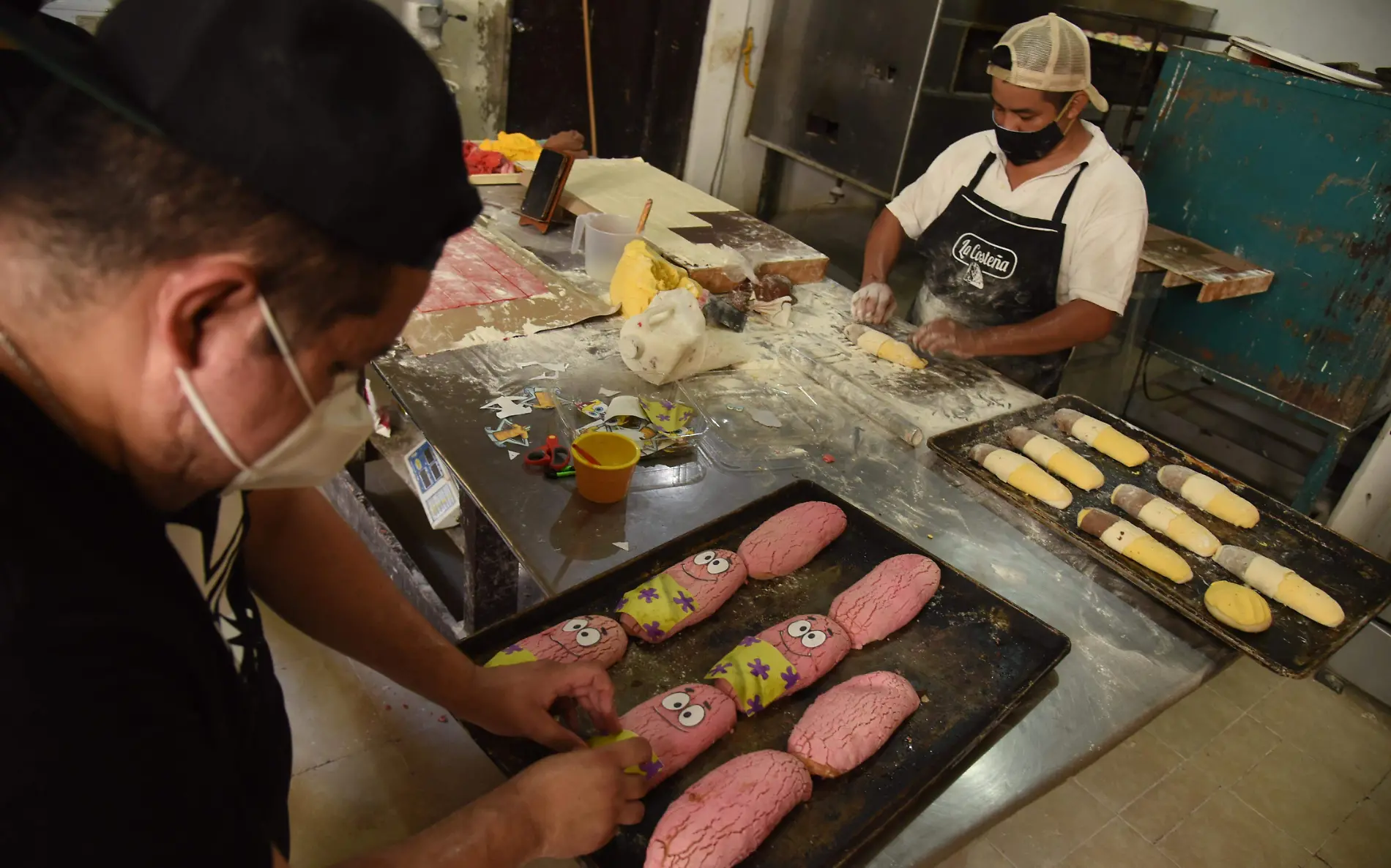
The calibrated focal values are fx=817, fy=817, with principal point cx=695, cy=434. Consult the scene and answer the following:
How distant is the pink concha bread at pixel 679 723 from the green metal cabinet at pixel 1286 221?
126 inches

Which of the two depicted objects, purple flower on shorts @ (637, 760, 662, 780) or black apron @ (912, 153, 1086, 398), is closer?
purple flower on shorts @ (637, 760, 662, 780)

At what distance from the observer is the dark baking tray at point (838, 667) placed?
119 centimetres

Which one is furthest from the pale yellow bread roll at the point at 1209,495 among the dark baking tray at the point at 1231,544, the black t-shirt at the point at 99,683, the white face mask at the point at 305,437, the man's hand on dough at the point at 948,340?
the black t-shirt at the point at 99,683

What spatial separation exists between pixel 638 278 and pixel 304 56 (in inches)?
74.0

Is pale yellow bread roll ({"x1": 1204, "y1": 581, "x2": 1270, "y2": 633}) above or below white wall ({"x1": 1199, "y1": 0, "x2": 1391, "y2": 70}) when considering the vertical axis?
below

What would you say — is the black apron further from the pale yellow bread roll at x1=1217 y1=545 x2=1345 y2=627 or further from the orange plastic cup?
the orange plastic cup

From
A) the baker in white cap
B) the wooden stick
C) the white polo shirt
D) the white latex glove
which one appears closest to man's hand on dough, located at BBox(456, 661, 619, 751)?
the baker in white cap

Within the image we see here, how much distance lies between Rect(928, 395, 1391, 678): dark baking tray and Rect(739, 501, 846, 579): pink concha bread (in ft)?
1.70

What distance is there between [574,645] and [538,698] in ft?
0.50

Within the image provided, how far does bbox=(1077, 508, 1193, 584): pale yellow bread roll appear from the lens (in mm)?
1754

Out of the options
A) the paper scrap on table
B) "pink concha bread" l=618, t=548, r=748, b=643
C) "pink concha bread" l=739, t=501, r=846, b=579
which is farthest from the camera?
the paper scrap on table

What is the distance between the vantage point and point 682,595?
146cm

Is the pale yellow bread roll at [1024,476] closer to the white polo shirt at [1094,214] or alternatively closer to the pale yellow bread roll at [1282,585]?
the pale yellow bread roll at [1282,585]

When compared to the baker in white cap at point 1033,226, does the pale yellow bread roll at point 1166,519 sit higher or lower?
lower
